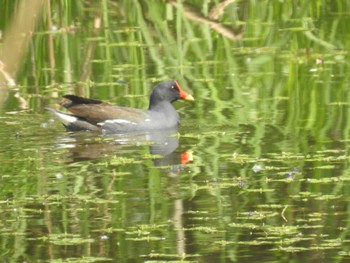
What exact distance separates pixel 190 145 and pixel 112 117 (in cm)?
134

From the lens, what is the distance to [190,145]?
8.77 meters

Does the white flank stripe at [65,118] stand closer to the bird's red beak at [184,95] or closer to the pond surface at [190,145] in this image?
the pond surface at [190,145]

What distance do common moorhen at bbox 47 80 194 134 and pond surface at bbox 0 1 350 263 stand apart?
0.16m

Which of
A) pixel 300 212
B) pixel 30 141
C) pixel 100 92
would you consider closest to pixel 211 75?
pixel 100 92

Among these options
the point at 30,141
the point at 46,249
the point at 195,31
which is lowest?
the point at 46,249

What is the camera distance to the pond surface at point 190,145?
18.7ft

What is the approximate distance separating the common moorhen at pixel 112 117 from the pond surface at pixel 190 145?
0.51 feet

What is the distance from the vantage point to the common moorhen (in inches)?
388

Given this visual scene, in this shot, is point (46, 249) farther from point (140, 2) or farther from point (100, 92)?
point (140, 2)

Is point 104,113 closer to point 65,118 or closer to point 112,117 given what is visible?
point 112,117

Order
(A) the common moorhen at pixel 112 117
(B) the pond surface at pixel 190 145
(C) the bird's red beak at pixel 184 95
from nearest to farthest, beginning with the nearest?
(B) the pond surface at pixel 190 145
(A) the common moorhen at pixel 112 117
(C) the bird's red beak at pixel 184 95

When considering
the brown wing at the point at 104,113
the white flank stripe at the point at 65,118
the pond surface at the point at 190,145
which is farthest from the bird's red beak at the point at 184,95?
the white flank stripe at the point at 65,118

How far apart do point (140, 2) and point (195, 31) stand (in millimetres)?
1489

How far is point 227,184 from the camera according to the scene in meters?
6.98
